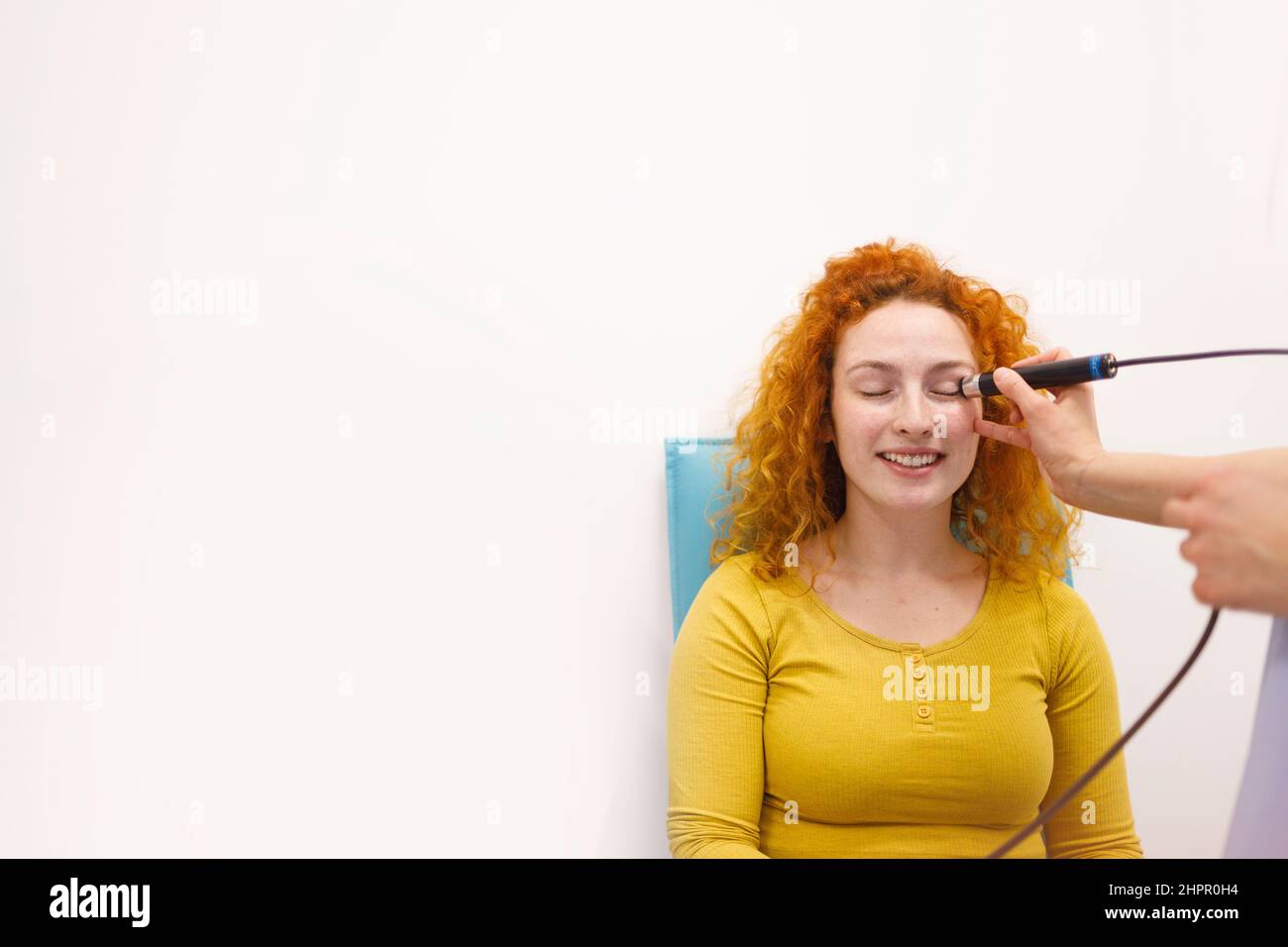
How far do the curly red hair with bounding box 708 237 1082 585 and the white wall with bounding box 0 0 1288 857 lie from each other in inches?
4.6

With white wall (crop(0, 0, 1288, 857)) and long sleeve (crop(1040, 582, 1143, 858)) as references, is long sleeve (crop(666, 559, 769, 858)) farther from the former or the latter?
long sleeve (crop(1040, 582, 1143, 858))

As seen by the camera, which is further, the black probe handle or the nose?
the nose

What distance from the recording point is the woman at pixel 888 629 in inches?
48.1

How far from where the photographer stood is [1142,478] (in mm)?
973

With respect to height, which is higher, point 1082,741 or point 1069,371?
point 1069,371

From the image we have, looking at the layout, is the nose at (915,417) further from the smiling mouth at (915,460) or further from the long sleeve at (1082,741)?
the long sleeve at (1082,741)

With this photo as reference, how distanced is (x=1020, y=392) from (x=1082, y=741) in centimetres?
49

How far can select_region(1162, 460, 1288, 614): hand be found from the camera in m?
0.82

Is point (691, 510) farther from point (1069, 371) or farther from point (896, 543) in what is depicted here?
point (1069, 371)

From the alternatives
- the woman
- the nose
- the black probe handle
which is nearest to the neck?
the woman

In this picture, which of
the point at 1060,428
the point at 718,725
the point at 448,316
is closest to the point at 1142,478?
the point at 1060,428

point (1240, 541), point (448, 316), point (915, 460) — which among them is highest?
point (448, 316)
